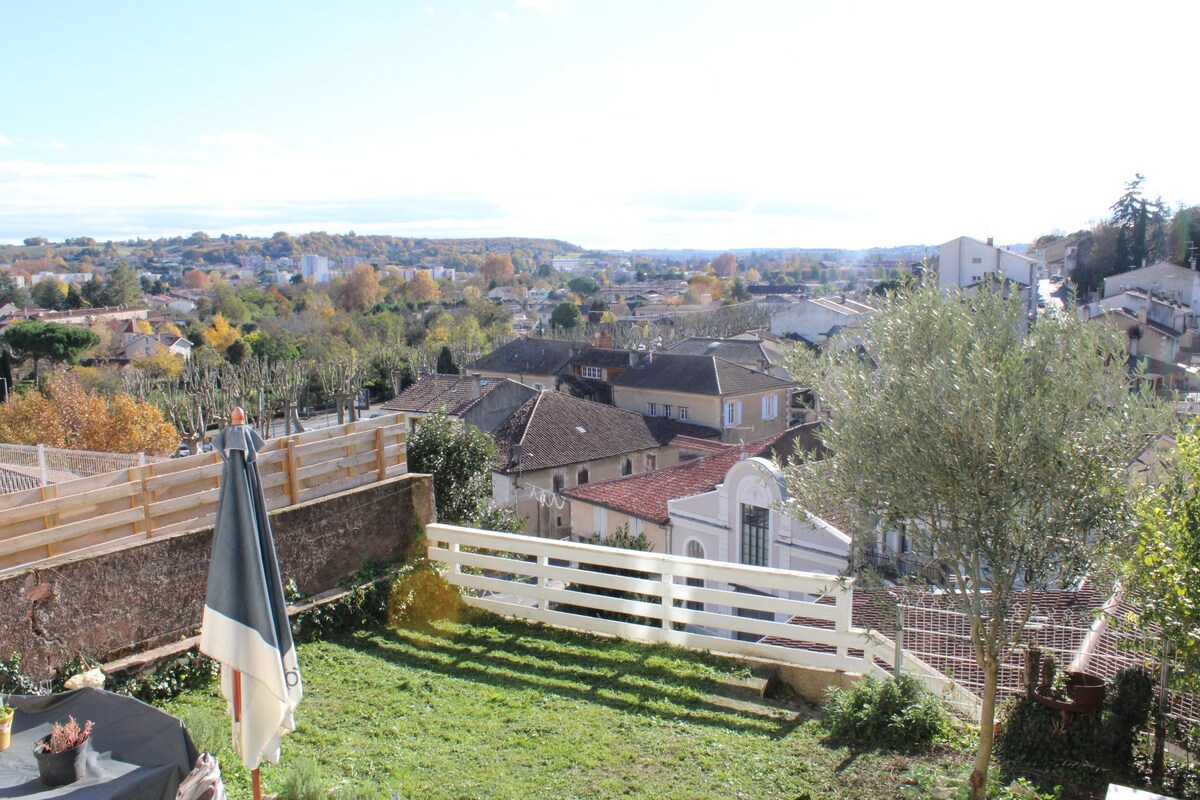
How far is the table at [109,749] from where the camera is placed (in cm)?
534

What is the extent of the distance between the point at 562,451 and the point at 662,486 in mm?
10482

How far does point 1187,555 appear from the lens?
17.5 ft

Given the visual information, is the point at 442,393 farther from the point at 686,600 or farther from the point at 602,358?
the point at 686,600

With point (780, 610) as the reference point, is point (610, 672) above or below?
below

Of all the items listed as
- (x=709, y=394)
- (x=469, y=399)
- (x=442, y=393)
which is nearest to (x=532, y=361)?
(x=442, y=393)

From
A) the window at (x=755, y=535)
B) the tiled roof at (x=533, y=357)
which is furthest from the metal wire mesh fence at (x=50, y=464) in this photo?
the tiled roof at (x=533, y=357)

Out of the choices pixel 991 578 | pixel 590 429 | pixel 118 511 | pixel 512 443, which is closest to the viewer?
pixel 991 578

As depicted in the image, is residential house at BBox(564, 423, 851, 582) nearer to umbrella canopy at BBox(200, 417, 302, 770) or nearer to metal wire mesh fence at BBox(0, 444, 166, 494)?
umbrella canopy at BBox(200, 417, 302, 770)

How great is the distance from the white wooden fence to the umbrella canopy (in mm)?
4044

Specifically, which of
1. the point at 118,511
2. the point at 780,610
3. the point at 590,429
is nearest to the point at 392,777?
the point at 780,610

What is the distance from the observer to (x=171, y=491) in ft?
30.0

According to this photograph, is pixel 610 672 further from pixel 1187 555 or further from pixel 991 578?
pixel 1187 555

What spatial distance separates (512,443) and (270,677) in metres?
27.1

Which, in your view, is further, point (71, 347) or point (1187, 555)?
point (71, 347)
